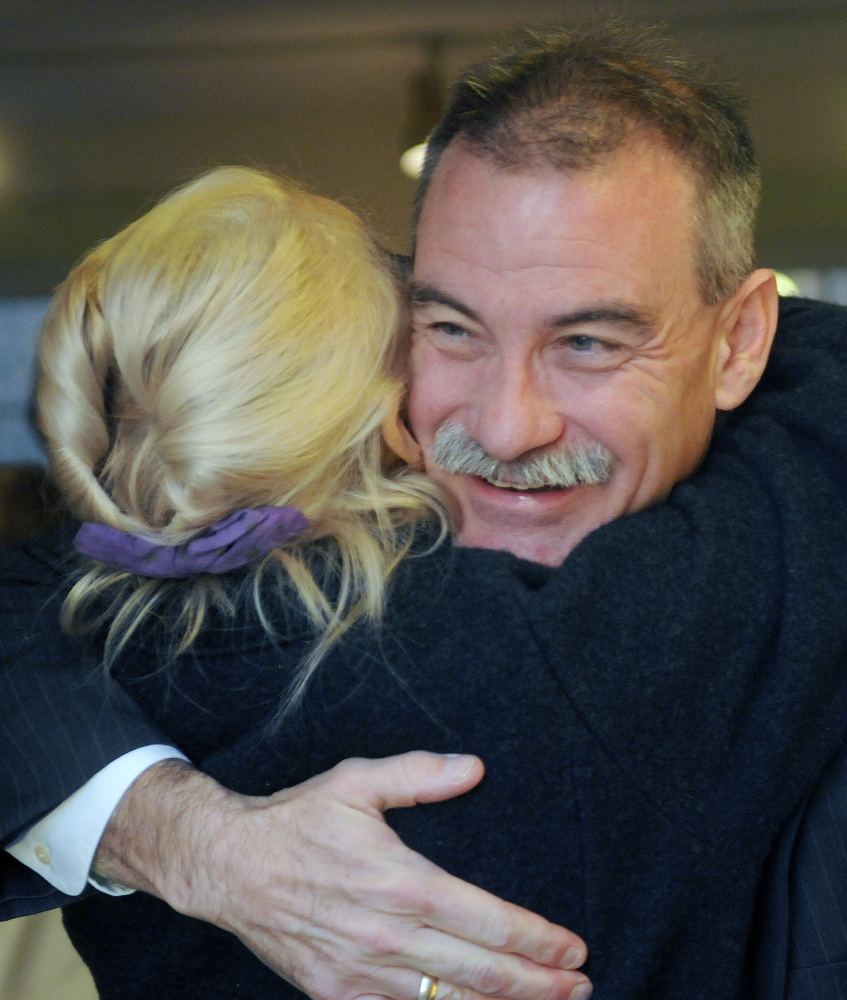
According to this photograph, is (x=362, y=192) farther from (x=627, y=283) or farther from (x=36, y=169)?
(x=627, y=283)

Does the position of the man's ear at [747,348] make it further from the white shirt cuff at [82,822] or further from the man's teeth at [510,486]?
the white shirt cuff at [82,822]

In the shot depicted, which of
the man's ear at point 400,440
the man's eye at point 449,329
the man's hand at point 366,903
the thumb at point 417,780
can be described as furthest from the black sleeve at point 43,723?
the man's eye at point 449,329

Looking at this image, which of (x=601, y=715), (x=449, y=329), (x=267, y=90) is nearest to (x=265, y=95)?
(x=267, y=90)

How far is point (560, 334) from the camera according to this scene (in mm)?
1329

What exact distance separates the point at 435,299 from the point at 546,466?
10.4 inches

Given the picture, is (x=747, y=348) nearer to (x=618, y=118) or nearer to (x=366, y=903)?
(x=618, y=118)

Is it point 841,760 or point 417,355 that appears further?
point 417,355

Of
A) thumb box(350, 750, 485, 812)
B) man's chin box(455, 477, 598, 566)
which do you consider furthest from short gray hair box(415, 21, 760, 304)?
thumb box(350, 750, 485, 812)

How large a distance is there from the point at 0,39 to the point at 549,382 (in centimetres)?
241

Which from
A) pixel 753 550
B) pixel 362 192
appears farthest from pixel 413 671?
pixel 362 192

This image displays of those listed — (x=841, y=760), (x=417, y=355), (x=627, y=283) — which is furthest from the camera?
(x=417, y=355)

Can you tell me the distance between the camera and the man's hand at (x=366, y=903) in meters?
1.04

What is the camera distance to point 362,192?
13.0 ft

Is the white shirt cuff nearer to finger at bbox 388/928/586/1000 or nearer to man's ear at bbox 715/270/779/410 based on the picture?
finger at bbox 388/928/586/1000
